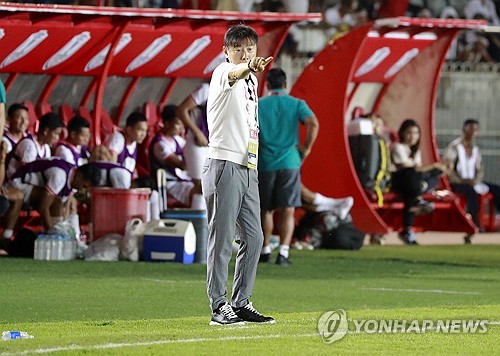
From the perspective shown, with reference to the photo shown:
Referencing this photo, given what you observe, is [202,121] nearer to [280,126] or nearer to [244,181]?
[280,126]

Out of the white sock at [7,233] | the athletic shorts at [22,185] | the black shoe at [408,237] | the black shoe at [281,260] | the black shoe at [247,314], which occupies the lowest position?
the black shoe at [408,237]

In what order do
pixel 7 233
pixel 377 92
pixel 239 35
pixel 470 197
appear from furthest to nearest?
1. pixel 470 197
2. pixel 377 92
3. pixel 7 233
4. pixel 239 35

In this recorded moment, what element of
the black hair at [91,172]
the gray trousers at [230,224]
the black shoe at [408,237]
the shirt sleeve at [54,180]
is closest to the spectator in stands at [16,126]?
the shirt sleeve at [54,180]

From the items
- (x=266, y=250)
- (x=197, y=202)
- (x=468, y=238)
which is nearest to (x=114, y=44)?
(x=197, y=202)

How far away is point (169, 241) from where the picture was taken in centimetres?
1524

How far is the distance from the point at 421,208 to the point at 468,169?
3.06 metres

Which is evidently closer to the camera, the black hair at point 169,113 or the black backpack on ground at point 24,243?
the black backpack on ground at point 24,243

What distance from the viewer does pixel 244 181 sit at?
8.91 metres

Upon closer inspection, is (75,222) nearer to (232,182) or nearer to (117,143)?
(117,143)

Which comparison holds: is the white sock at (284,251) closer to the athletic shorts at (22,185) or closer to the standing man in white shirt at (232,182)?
the athletic shorts at (22,185)

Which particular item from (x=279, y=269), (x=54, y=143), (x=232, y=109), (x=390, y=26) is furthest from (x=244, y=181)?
(x=390, y=26)

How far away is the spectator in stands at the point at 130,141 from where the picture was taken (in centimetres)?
1694

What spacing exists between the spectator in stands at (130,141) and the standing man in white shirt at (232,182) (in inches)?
315

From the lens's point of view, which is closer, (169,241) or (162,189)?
(169,241)
